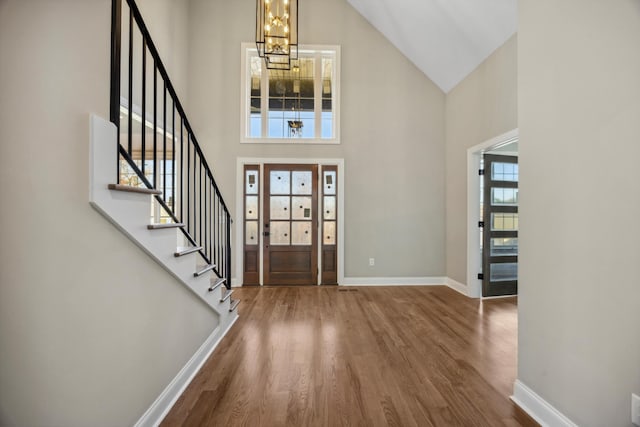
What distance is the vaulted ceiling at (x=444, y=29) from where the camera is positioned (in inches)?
126

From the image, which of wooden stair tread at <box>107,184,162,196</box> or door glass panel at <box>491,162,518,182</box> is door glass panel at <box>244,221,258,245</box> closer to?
wooden stair tread at <box>107,184,162,196</box>

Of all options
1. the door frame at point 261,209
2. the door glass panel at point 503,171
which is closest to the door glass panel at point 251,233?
the door frame at point 261,209

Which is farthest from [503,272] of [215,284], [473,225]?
[215,284]

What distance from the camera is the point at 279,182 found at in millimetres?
4777

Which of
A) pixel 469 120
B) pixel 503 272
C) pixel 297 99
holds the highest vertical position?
pixel 297 99

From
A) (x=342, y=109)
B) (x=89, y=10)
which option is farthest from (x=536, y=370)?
(x=342, y=109)

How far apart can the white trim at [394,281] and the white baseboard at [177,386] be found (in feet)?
8.58

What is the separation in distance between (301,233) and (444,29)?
3.54 meters

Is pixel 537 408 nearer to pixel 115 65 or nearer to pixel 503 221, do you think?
pixel 115 65

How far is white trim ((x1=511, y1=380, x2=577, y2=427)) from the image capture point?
1.54 meters

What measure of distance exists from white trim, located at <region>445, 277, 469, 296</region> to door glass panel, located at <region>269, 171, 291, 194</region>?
306 cm

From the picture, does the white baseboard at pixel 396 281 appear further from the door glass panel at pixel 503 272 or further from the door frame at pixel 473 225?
the door glass panel at pixel 503 272

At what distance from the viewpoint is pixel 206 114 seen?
4.67 meters

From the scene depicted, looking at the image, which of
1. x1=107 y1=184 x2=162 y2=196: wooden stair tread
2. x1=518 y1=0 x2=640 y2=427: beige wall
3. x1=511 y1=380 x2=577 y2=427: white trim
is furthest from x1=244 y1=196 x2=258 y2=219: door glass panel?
x1=511 y1=380 x2=577 y2=427: white trim
